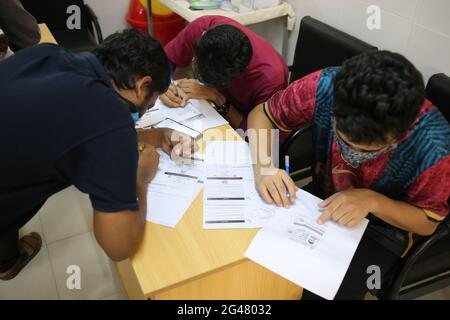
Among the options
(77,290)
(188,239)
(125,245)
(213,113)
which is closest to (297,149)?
(213,113)

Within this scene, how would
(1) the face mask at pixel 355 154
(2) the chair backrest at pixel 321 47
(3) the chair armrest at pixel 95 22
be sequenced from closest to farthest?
(1) the face mask at pixel 355 154, (2) the chair backrest at pixel 321 47, (3) the chair armrest at pixel 95 22

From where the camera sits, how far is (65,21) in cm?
276

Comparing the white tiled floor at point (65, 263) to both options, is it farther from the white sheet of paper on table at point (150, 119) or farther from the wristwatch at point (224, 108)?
the wristwatch at point (224, 108)

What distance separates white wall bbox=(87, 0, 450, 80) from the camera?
153 cm

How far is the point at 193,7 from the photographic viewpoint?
2.29 m

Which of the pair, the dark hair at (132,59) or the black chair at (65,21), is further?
the black chair at (65,21)

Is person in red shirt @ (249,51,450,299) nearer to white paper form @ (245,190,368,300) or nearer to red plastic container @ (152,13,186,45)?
white paper form @ (245,190,368,300)

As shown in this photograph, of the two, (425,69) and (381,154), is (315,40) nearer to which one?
(425,69)

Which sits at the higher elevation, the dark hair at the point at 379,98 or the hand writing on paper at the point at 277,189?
the dark hair at the point at 379,98

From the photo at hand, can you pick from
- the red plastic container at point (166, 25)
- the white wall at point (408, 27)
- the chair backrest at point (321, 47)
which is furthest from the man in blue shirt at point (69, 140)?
the red plastic container at point (166, 25)

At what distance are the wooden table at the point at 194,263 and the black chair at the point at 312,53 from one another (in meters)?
0.58

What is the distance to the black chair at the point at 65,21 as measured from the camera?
2.59 m

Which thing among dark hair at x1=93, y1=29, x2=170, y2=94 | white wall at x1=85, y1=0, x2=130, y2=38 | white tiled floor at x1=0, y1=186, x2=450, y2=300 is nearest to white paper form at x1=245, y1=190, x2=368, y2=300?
dark hair at x1=93, y1=29, x2=170, y2=94

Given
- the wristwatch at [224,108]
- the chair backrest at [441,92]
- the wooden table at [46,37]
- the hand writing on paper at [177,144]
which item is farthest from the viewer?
the wooden table at [46,37]
